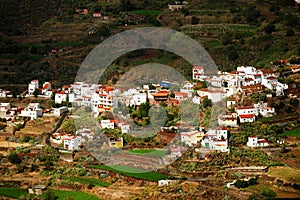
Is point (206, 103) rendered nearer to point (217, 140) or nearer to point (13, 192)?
point (217, 140)

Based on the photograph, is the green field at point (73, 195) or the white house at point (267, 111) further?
the white house at point (267, 111)

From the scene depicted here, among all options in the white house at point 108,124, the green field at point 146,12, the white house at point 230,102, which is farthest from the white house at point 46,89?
the green field at point 146,12

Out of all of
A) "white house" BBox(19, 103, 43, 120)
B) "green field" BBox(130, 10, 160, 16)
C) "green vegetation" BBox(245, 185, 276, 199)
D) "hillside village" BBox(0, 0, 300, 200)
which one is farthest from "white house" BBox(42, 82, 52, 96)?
"green vegetation" BBox(245, 185, 276, 199)

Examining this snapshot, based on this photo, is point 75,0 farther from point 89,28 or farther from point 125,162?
point 125,162

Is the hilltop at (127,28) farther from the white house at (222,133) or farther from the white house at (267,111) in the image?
the white house at (222,133)

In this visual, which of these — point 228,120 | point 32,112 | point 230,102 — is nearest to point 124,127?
point 228,120

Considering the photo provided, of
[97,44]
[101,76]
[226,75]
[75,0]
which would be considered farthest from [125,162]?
[75,0]

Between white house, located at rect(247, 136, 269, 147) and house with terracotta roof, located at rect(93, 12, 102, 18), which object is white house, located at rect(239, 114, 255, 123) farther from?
house with terracotta roof, located at rect(93, 12, 102, 18)

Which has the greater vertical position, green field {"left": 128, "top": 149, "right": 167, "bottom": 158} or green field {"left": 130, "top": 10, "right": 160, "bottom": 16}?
green field {"left": 130, "top": 10, "right": 160, "bottom": 16}
